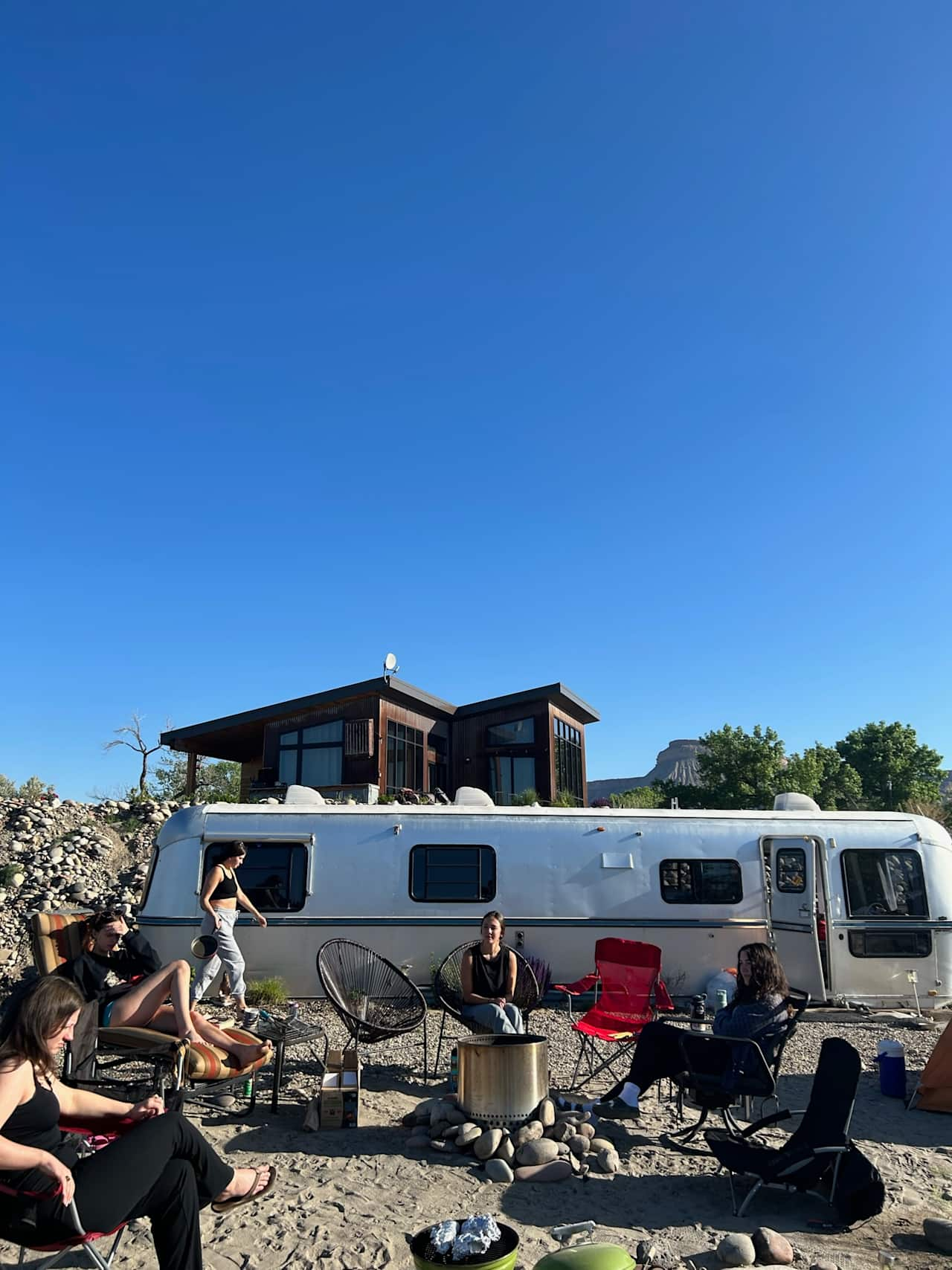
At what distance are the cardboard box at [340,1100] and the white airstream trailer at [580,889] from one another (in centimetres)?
387

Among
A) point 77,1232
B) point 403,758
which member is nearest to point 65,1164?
point 77,1232

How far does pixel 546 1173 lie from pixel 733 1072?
1.29 metres

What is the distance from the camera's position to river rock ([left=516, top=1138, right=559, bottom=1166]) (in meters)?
5.31

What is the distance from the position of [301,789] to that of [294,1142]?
19.4 feet

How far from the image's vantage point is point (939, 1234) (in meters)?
4.39

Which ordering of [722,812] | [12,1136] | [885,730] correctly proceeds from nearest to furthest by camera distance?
[12,1136], [722,812], [885,730]

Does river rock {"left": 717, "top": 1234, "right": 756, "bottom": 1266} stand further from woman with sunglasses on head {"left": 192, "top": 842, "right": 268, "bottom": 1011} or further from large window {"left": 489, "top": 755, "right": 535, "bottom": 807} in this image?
large window {"left": 489, "top": 755, "right": 535, "bottom": 807}

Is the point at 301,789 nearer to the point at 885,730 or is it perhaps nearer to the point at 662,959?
the point at 662,959

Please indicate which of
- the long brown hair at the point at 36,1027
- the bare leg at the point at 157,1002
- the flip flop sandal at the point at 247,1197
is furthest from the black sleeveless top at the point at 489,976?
the long brown hair at the point at 36,1027

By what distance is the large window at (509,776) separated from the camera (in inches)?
947

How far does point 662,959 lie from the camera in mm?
10219

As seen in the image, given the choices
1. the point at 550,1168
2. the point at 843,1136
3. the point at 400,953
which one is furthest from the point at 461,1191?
the point at 400,953

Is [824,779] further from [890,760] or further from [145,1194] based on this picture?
[145,1194]

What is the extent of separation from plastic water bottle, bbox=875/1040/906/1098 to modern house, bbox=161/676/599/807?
13159 millimetres
